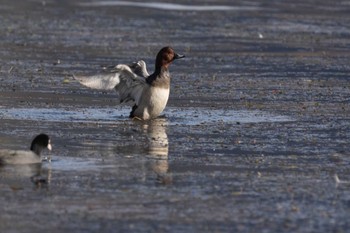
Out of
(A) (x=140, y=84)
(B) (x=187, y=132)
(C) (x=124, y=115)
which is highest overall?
(A) (x=140, y=84)

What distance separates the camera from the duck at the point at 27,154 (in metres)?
11.9

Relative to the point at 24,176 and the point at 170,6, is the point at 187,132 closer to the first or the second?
the point at 24,176

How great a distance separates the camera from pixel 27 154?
1195 centimetres

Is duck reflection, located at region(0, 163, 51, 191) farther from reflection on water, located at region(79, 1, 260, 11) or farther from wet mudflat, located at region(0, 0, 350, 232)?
reflection on water, located at region(79, 1, 260, 11)

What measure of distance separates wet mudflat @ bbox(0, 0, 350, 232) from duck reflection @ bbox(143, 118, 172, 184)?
0.03 meters

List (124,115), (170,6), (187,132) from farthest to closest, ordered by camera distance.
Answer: (170,6)
(124,115)
(187,132)

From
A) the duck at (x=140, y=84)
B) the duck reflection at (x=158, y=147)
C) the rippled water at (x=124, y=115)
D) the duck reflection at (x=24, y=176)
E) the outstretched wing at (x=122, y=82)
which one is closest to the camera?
the duck reflection at (x=24, y=176)

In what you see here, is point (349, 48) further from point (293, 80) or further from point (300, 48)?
point (293, 80)

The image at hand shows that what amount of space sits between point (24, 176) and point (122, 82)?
16.9ft

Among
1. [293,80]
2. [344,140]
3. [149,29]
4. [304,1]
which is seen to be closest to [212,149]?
[344,140]

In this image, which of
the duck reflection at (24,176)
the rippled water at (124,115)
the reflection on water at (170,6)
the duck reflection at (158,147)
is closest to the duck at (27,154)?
the duck reflection at (24,176)

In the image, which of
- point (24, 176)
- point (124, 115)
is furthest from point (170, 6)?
point (24, 176)

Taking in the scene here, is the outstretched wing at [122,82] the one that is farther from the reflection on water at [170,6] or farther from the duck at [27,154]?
the reflection on water at [170,6]

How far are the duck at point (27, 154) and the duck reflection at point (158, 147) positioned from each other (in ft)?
3.55
